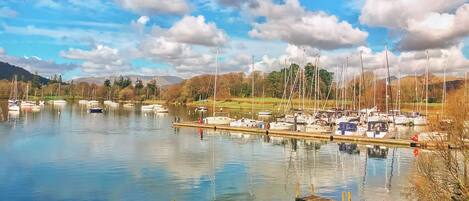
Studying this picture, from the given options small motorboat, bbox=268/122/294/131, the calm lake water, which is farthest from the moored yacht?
the calm lake water

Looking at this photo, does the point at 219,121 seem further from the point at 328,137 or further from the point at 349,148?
the point at 349,148

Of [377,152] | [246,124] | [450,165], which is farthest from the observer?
[246,124]

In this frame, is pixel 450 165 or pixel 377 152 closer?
pixel 450 165

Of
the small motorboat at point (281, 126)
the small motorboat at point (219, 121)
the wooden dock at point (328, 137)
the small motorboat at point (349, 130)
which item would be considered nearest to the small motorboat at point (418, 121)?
the small motorboat at point (349, 130)

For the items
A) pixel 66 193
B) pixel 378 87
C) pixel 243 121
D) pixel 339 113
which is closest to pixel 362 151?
pixel 243 121

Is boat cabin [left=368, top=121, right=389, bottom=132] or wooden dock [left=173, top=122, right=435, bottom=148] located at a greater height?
boat cabin [left=368, top=121, right=389, bottom=132]

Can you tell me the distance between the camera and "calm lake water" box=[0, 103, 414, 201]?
38.0 m

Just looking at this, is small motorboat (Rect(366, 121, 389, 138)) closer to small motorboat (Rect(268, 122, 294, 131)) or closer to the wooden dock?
the wooden dock

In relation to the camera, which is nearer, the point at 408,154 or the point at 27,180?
the point at 27,180

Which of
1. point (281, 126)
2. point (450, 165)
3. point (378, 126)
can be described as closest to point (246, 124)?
point (281, 126)

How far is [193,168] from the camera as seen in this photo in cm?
4912

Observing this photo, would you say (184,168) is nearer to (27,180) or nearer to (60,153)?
(27,180)

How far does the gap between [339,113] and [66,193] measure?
3417 inches

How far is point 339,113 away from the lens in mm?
114875
